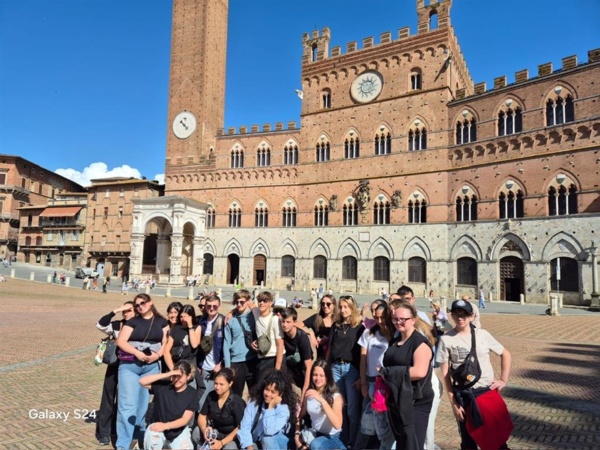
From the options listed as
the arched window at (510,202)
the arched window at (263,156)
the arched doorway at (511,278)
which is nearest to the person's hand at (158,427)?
the arched doorway at (511,278)

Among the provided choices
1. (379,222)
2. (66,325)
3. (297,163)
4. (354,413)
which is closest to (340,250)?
(379,222)

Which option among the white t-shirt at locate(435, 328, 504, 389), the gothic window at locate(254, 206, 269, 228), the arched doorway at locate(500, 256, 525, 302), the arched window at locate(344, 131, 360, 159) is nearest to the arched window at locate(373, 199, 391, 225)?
the arched window at locate(344, 131, 360, 159)

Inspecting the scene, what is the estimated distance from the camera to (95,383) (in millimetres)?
7867

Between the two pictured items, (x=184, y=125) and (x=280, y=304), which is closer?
(x=280, y=304)

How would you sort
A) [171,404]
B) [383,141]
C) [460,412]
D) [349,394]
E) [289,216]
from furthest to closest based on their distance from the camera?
[289,216] → [383,141] → [349,394] → [171,404] → [460,412]

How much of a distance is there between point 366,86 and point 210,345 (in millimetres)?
33482

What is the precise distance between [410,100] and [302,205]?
12.9m

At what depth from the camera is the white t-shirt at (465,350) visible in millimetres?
3883

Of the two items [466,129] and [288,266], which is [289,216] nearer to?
[288,266]

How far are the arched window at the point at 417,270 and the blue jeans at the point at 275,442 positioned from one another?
28311 mm

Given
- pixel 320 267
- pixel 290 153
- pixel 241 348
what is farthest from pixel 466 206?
pixel 241 348

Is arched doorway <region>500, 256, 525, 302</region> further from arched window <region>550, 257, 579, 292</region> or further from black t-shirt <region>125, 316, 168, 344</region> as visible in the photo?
black t-shirt <region>125, 316, 168, 344</region>

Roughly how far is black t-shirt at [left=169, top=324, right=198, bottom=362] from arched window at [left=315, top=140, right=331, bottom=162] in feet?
105

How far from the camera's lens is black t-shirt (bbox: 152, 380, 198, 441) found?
179 inches
